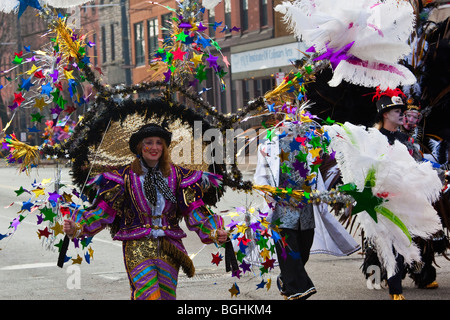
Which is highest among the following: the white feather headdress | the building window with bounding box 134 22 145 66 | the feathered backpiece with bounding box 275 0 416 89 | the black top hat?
the building window with bounding box 134 22 145 66

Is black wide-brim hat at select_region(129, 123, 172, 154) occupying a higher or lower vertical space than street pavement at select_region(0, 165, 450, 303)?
higher

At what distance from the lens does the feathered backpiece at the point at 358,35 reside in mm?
5625

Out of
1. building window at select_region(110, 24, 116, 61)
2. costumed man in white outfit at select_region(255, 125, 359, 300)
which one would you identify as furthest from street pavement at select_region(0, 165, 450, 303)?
building window at select_region(110, 24, 116, 61)

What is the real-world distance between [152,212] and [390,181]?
1711 mm

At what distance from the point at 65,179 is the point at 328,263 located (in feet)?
15.1

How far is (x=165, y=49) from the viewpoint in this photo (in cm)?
584

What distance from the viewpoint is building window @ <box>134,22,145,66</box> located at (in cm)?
3853

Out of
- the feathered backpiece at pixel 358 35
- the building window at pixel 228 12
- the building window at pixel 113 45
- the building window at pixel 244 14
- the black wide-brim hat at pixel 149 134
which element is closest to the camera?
the black wide-brim hat at pixel 149 134

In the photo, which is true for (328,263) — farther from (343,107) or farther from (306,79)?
(306,79)

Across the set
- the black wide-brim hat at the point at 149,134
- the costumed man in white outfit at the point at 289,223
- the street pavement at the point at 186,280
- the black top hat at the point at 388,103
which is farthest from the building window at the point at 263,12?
the black wide-brim hat at the point at 149,134

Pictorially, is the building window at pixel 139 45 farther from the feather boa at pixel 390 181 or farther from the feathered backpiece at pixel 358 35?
the feather boa at pixel 390 181

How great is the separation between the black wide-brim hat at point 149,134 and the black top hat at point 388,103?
308 centimetres

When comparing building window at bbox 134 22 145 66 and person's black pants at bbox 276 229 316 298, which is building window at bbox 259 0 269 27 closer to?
building window at bbox 134 22 145 66

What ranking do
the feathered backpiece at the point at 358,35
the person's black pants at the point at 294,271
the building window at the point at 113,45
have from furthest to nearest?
the building window at the point at 113,45 → the person's black pants at the point at 294,271 → the feathered backpiece at the point at 358,35
